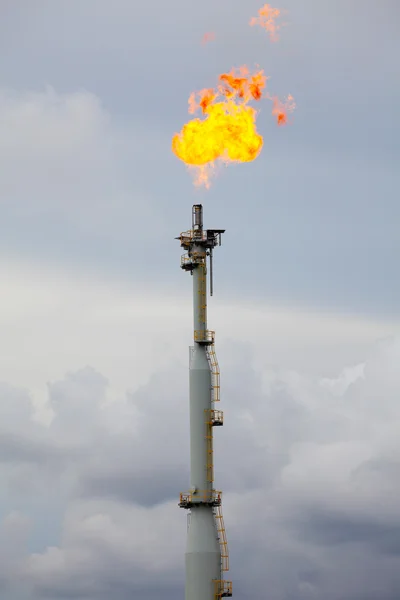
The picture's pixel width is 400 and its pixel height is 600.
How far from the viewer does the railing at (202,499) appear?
8638 centimetres

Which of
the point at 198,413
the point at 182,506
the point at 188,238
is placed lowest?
the point at 182,506

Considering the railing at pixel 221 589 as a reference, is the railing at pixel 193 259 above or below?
above

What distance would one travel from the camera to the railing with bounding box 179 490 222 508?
8638cm

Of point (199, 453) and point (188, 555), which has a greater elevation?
point (199, 453)

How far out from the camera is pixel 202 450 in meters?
87.8

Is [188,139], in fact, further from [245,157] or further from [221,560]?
[221,560]

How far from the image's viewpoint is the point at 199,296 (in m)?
90.6

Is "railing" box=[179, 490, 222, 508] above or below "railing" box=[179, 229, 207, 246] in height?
below

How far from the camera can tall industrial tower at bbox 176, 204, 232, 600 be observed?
8606 centimetres

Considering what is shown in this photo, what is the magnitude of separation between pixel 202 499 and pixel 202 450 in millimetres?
4375

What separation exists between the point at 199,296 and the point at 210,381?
26.4 feet

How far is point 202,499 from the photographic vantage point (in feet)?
284

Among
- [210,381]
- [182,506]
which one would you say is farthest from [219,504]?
[210,381]

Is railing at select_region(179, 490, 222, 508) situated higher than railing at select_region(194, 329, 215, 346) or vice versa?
railing at select_region(194, 329, 215, 346)
